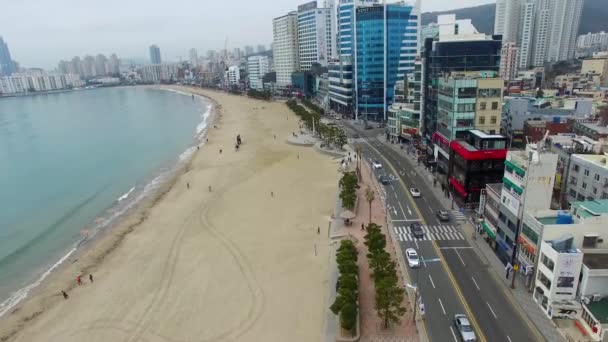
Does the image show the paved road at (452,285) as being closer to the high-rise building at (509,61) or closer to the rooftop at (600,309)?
the rooftop at (600,309)

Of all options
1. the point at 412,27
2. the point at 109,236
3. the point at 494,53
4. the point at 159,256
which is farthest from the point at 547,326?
the point at 412,27


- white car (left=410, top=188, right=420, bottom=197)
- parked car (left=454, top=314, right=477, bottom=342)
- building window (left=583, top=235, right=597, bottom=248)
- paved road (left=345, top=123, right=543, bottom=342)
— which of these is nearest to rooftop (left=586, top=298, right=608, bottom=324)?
paved road (left=345, top=123, right=543, bottom=342)

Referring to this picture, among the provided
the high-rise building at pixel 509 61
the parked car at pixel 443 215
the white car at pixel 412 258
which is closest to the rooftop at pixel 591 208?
the white car at pixel 412 258

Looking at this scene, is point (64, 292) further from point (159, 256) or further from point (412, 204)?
point (412, 204)

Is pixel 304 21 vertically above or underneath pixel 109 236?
above

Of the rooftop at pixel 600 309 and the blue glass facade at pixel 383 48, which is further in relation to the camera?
the blue glass facade at pixel 383 48

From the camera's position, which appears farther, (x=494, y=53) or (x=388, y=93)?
(x=388, y=93)
